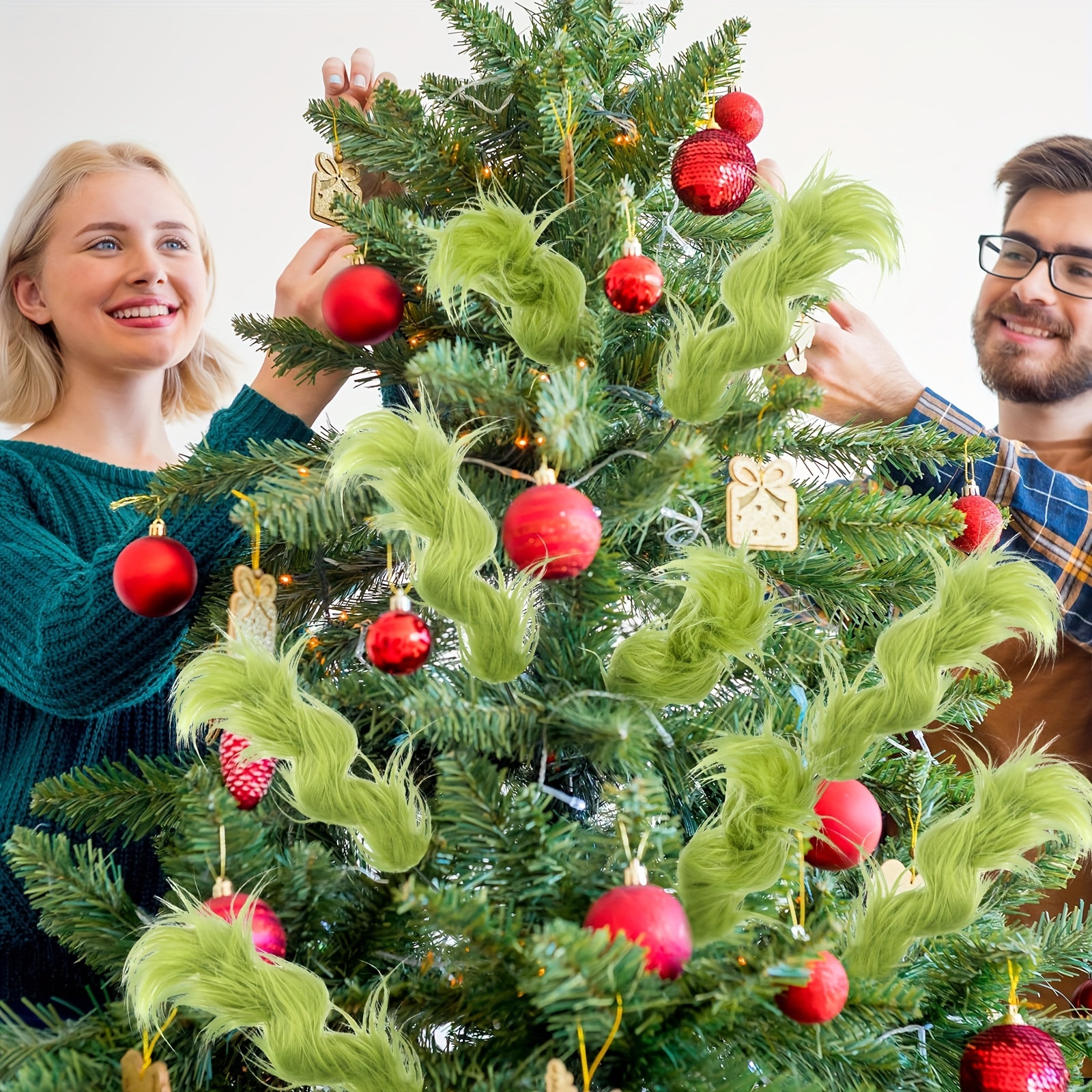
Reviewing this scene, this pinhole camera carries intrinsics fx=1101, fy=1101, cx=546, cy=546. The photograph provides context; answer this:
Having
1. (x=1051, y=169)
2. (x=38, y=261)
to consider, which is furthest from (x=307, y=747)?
(x=1051, y=169)

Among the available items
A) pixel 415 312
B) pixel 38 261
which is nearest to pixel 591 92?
pixel 415 312

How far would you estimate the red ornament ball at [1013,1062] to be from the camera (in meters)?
0.50

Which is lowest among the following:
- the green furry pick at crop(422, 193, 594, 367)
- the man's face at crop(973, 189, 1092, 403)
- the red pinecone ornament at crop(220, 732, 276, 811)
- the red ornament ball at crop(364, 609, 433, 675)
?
the red pinecone ornament at crop(220, 732, 276, 811)

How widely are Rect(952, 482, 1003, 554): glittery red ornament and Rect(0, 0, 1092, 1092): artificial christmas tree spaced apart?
7cm

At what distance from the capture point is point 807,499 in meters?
0.61

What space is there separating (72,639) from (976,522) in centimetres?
56

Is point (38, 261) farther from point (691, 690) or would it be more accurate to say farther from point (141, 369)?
point (691, 690)

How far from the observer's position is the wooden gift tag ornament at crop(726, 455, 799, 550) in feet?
1.84

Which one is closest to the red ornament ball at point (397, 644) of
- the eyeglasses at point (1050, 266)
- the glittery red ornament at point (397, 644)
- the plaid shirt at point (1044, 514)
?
the glittery red ornament at point (397, 644)

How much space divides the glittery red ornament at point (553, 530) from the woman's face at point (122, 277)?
568 mm

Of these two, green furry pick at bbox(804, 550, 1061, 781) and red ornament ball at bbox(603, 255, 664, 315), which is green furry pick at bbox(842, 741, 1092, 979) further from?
red ornament ball at bbox(603, 255, 664, 315)

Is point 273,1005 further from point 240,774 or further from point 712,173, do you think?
point 712,173

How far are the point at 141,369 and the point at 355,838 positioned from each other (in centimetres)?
54

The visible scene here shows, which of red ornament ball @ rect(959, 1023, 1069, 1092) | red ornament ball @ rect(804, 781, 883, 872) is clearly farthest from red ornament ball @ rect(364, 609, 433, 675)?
red ornament ball @ rect(959, 1023, 1069, 1092)
